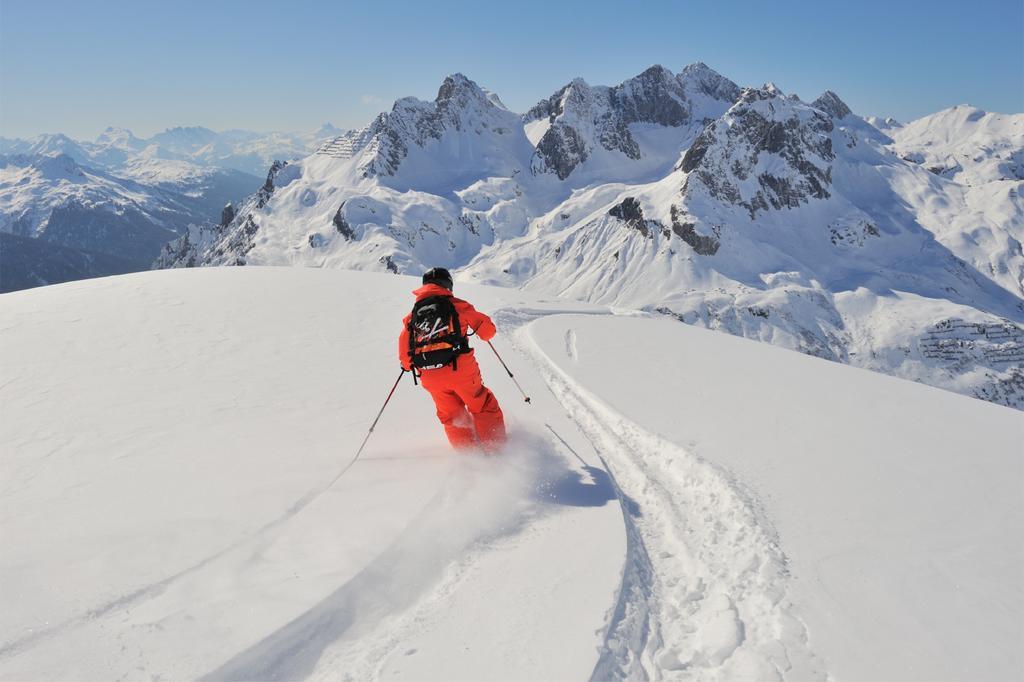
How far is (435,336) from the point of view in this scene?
7.94 m

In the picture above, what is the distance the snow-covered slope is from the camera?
435cm

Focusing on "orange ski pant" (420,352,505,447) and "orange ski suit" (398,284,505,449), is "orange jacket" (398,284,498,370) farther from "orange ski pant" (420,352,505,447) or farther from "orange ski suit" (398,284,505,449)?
"orange ski pant" (420,352,505,447)

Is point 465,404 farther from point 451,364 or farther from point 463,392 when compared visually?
point 451,364

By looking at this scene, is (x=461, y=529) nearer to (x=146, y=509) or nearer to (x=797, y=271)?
(x=146, y=509)

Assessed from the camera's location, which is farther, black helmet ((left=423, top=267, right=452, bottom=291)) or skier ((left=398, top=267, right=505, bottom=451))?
black helmet ((left=423, top=267, right=452, bottom=291))

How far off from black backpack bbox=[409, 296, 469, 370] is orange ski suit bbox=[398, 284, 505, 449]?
0.34ft

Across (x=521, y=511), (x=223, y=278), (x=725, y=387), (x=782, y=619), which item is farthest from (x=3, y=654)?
(x=223, y=278)

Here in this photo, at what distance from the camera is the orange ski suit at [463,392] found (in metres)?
8.02

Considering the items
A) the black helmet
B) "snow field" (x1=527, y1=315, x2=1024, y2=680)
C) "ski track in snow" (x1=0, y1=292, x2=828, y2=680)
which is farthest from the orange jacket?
"snow field" (x1=527, y1=315, x2=1024, y2=680)

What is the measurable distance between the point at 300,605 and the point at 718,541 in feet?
14.5

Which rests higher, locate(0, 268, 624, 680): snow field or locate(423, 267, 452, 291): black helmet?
locate(423, 267, 452, 291): black helmet

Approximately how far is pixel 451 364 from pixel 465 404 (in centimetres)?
79

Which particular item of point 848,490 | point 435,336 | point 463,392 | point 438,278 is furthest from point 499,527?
point 848,490

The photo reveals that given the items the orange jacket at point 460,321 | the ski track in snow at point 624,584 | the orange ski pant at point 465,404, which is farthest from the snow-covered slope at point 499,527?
the orange jacket at point 460,321
